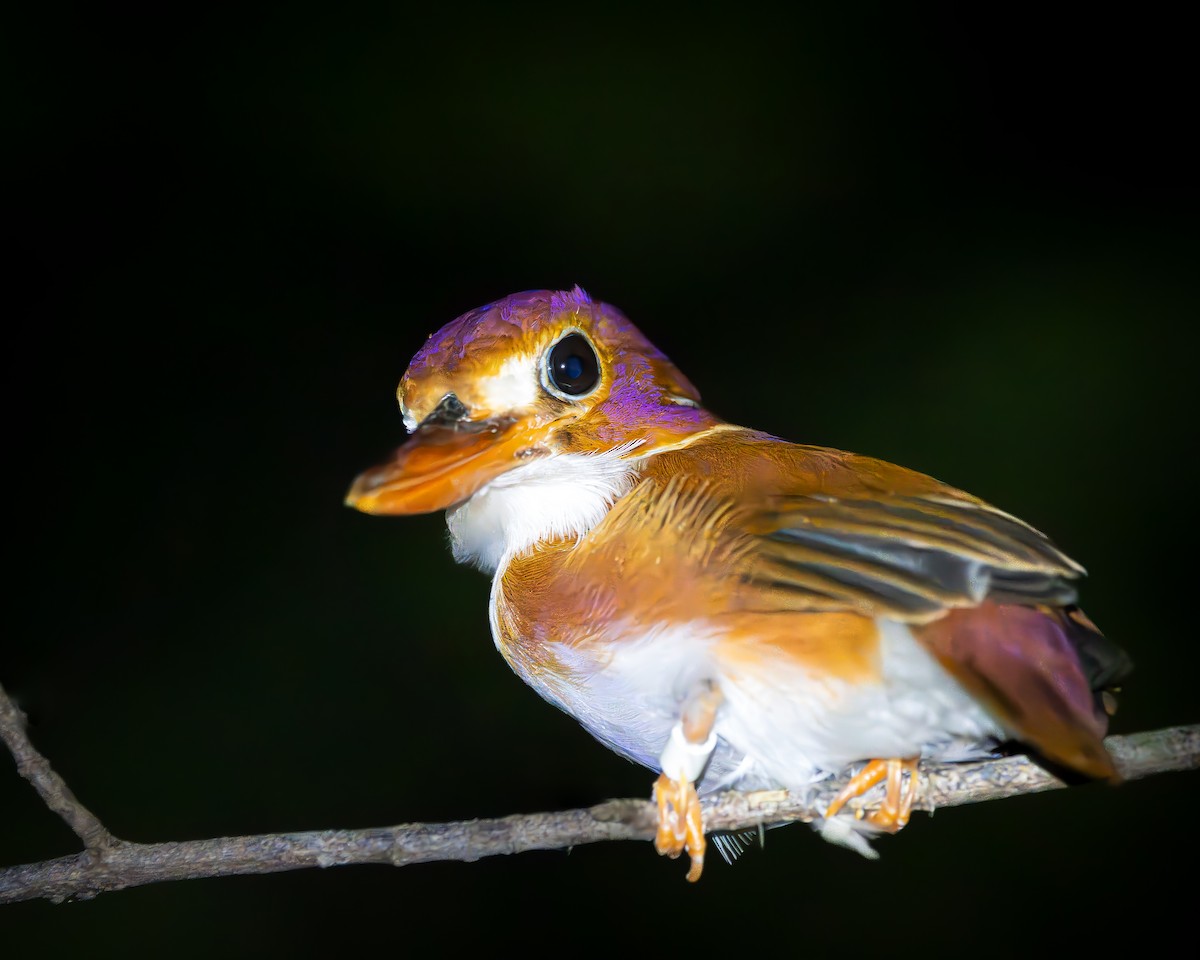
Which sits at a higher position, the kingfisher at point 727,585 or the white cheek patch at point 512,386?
the white cheek patch at point 512,386

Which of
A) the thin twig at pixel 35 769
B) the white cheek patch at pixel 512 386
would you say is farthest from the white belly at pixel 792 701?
the thin twig at pixel 35 769

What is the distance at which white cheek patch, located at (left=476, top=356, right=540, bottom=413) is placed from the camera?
1.04m

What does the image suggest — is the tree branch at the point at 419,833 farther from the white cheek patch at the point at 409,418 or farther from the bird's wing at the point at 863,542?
the white cheek patch at the point at 409,418

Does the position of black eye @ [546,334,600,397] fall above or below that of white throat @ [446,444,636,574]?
above

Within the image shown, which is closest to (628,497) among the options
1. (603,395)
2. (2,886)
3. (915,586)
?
(603,395)

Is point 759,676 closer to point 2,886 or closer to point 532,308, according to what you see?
point 532,308

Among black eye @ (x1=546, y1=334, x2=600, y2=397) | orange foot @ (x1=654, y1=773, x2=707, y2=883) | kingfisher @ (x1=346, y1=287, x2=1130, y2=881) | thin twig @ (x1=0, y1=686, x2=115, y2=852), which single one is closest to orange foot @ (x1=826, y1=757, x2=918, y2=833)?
kingfisher @ (x1=346, y1=287, x2=1130, y2=881)

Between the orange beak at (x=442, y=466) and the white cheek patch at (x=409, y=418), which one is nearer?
the orange beak at (x=442, y=466)

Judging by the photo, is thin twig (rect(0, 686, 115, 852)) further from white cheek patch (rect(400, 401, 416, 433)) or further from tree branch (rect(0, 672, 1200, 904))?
white cheek patch (rect(400, 401, 416, 433))

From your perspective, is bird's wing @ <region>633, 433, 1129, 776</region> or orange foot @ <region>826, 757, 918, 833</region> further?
orange foot @ <region>826, 757, 918, 833</region>

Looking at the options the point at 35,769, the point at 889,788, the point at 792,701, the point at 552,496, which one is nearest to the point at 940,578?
the point at 792,701

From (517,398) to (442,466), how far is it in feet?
0.42

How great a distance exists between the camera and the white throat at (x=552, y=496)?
1062 mm

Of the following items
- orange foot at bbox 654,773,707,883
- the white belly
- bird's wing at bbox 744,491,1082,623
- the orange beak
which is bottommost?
orange foot at bbox 654,773,707,883
